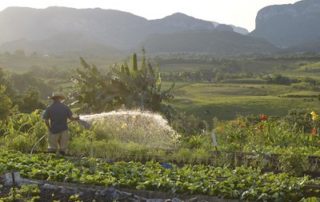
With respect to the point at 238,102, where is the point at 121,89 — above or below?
above

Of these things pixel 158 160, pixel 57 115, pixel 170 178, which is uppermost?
pixel 57 115

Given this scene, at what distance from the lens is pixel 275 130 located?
620 inches

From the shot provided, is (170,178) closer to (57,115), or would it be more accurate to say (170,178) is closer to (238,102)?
(57,115)

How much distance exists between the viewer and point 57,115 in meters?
13.9

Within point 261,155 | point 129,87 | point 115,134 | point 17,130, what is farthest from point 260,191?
point 129,87

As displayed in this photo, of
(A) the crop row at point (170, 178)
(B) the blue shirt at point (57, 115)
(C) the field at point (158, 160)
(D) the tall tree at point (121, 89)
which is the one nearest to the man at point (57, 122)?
(B) the blue shirt at point (57, 115)

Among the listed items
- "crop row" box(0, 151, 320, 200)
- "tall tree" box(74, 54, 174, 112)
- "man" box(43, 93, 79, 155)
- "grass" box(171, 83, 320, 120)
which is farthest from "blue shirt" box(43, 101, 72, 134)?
"grass" box(171, 83, 320, 120)

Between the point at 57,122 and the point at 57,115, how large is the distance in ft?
0.56

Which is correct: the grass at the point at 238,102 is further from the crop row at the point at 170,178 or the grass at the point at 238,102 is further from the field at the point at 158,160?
the crop row at the point at 170,178

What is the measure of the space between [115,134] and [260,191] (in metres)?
8.21

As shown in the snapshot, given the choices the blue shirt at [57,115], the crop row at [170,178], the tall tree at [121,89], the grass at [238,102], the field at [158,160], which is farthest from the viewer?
the grass at [238,102]

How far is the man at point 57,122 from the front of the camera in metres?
13.8

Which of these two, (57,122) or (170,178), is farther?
(57,122)

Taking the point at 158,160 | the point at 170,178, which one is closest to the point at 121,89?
the point at 158,160
